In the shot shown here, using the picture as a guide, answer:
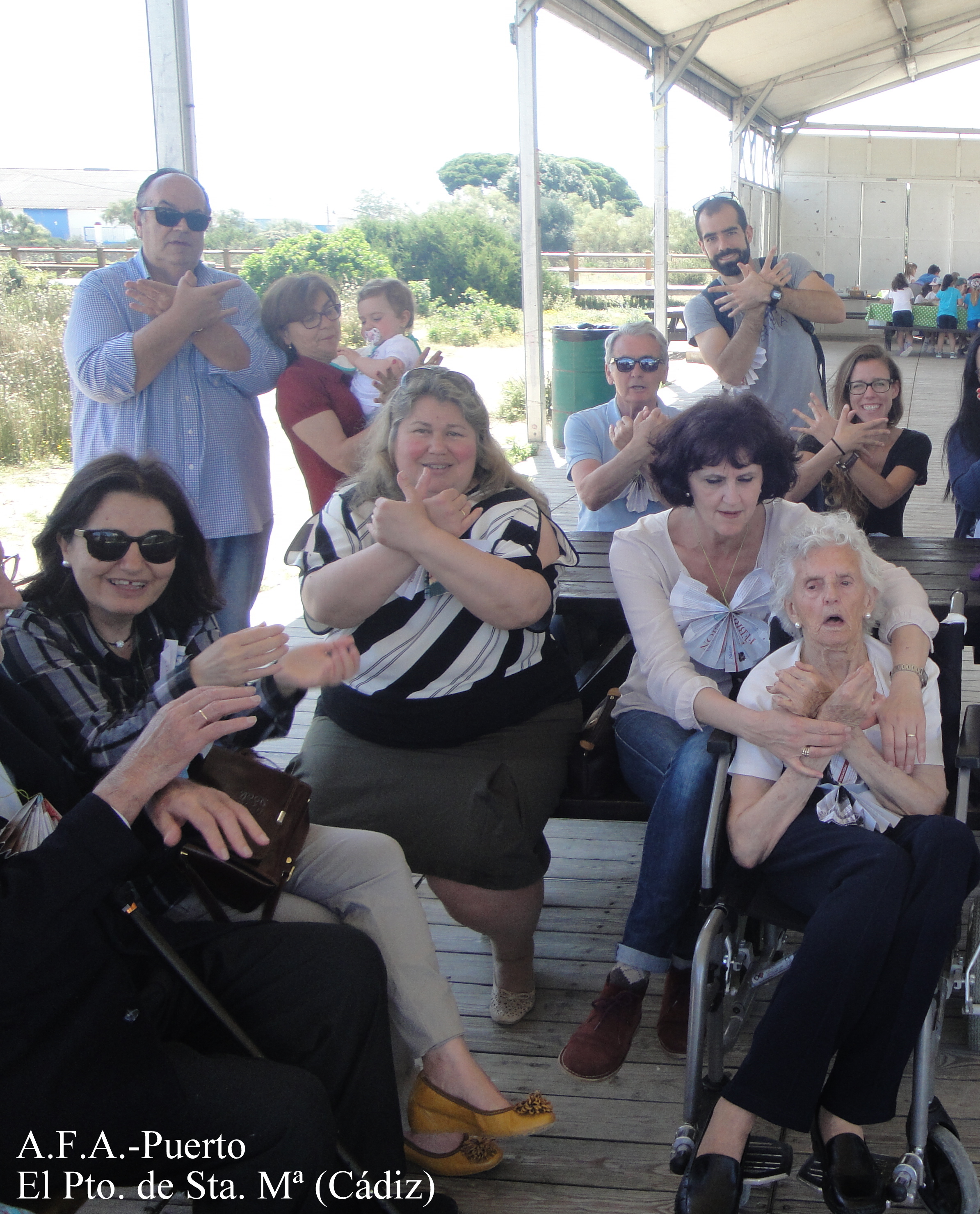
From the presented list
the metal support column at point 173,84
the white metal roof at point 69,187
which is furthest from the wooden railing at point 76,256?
the metal support column at point 173,84

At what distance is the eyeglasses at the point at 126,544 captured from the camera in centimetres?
180

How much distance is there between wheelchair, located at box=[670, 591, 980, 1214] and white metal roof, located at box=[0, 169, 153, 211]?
344cm

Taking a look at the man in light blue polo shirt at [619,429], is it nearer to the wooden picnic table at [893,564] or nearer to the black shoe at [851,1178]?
the wooden picnic table at [893,564]

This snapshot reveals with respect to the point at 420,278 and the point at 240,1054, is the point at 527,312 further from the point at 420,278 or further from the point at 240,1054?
the point at 240,1054

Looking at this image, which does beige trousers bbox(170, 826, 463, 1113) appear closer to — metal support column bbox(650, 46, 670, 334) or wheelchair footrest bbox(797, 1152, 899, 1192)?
wheelchair footrest bbox(797, 1152, 899, 1192)

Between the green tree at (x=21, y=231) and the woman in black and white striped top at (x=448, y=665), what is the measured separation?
3.68 meters

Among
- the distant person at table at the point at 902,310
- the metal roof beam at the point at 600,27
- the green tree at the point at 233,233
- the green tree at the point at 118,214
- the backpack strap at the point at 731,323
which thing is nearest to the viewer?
the backpack strap at the point at 731,323

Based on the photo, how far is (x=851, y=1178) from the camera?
1706 mm

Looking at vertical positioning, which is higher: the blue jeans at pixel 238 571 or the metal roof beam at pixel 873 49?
→ the metal roof beam at pixel 873 49

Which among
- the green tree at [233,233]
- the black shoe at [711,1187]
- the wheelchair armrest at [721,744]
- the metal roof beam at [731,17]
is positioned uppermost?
the metal roof beam at [731,17]

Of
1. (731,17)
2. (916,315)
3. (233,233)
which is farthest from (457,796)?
(916,315)

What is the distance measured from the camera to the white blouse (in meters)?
2.21

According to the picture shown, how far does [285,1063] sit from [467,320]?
14.8 m

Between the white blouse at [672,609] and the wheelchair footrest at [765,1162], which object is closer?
the wheelchair footrest at [765,1162]
